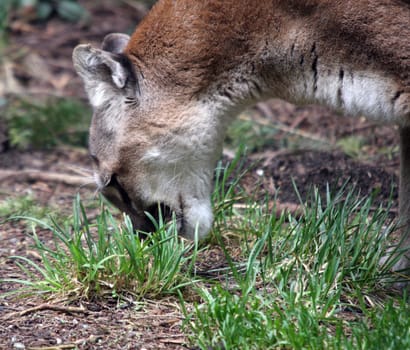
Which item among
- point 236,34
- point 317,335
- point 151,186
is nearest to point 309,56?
point 236,34

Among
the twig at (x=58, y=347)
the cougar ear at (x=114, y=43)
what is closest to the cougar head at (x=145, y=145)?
the cougar ear at (x=114, y=43)

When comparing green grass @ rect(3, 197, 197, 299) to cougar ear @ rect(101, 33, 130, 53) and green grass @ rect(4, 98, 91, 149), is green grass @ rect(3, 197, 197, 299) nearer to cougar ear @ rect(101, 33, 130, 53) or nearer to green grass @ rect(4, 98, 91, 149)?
cougar ear @ rect(101, 33, 130, 53)

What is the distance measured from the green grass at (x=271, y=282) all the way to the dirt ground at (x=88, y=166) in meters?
0.15

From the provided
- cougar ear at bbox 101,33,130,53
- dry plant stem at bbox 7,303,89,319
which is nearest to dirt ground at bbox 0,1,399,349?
dry plant stem at bbox 7,303,89,319

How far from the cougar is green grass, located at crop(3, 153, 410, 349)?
13.4 inches

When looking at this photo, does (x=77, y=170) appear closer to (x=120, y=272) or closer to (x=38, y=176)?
(x=38, y=176)

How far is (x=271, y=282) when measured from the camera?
4820 millimetres

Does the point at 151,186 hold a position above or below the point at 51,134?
above

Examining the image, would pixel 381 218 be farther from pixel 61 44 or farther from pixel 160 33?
pixel 61 44

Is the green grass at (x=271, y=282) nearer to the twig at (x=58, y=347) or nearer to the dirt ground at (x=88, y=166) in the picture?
the dirt ground at (x=88, y=166)

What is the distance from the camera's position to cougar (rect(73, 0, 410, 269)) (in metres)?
4.64

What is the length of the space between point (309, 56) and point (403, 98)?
645 millimetres

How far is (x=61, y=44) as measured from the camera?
12008 millimetres

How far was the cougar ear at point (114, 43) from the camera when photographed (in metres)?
5.67
